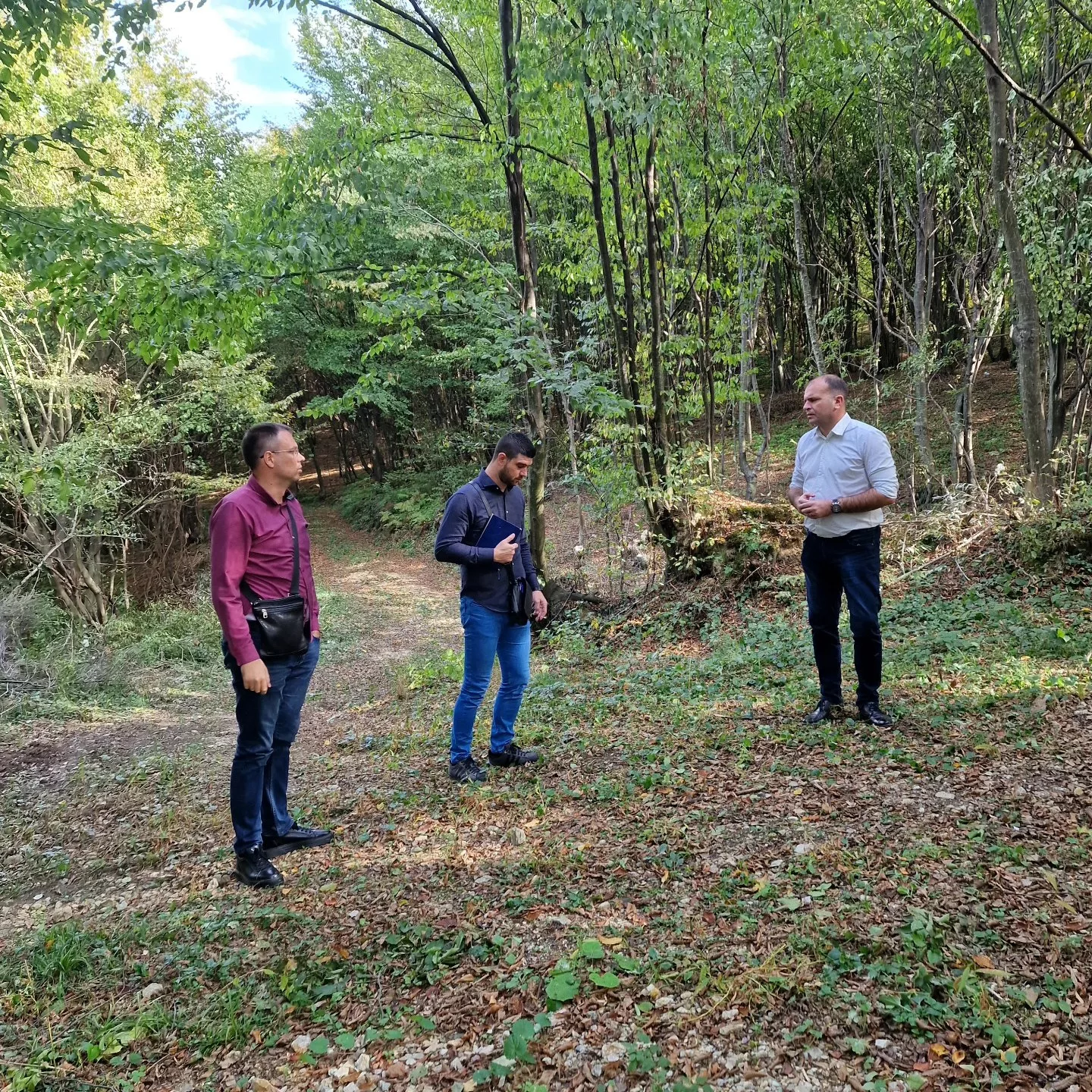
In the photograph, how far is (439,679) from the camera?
796 cm

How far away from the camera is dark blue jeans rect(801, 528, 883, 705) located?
4.09 metres

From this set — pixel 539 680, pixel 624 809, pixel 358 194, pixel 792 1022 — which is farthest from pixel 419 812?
pixel 358 194

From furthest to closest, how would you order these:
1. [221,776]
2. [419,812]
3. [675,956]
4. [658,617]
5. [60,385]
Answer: [60,385] → [658,617] → [221,776] → [419,812] → [675,956]

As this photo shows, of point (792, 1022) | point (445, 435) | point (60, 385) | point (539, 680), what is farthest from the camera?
point (445, 435)

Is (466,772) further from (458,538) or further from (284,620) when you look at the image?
(284,620)

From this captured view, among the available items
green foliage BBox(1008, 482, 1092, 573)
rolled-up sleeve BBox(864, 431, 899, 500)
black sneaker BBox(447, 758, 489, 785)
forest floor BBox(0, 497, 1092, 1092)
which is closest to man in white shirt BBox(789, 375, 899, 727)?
rolled-up sleeve BBox(864, 431, 899, 500)

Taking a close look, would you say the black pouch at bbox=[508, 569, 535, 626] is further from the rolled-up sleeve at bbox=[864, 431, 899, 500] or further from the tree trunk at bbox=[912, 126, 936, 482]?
the tree trunk at bbox=[912, 126, 936, 482]

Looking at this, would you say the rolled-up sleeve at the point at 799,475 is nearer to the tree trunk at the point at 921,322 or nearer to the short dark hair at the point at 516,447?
the short dark hair at the point at 516,447

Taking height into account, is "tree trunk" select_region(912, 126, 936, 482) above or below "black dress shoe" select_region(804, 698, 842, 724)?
above

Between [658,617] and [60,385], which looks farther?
[60,385]

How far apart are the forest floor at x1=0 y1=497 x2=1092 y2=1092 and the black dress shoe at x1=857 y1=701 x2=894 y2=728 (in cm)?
11

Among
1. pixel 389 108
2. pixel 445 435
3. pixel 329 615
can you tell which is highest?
pixel 389 108

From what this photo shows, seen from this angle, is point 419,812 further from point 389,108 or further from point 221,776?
point 389,108

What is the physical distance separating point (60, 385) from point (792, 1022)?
1452 cm
